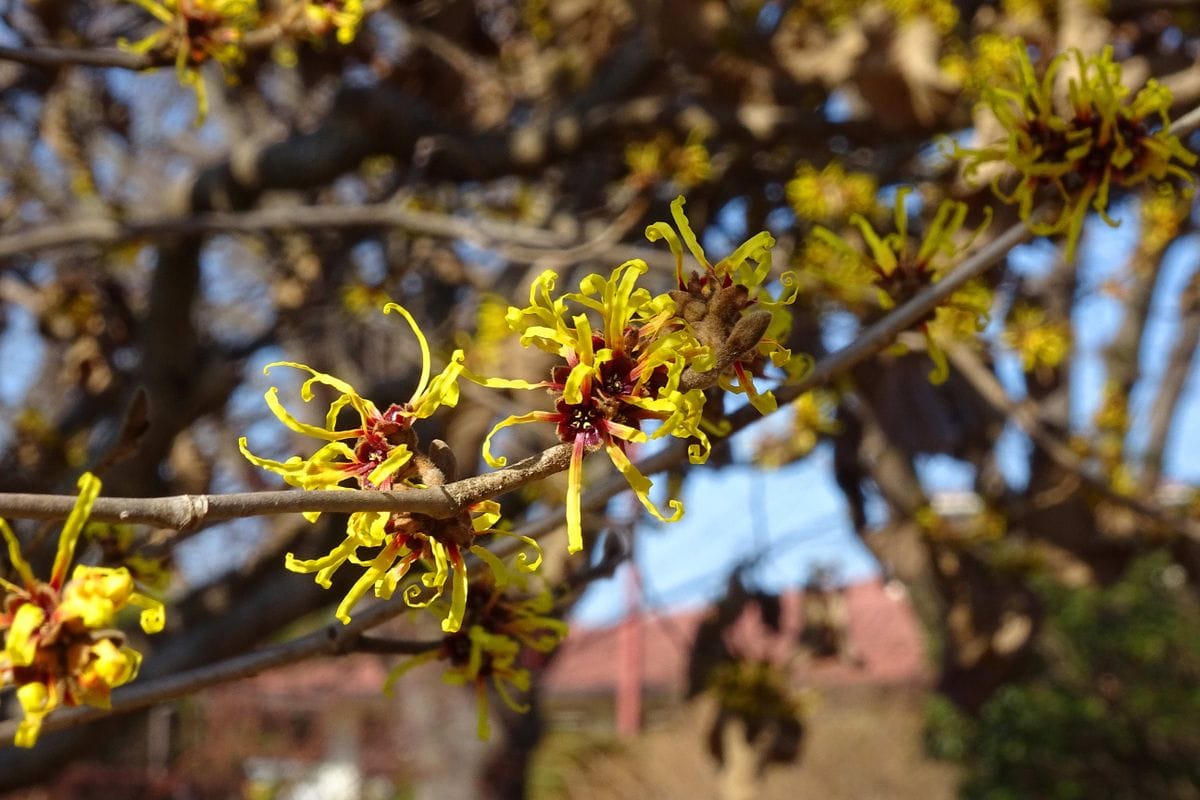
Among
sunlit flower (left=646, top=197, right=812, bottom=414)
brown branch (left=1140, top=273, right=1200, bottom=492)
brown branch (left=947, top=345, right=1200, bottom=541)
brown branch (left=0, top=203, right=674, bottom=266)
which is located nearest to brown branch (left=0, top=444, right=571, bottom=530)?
sunlit flower (left=646, top=197, right=812, bottom=414)

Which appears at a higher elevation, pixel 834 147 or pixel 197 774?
pixel 834 147

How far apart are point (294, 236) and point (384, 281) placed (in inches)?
26.3

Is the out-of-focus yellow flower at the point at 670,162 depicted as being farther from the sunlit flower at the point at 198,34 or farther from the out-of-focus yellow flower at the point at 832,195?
the sunlit flower at the point at 198,34

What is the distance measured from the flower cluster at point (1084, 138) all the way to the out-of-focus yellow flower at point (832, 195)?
6.56 ft

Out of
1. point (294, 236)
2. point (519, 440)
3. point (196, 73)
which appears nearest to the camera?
point (196, 73)

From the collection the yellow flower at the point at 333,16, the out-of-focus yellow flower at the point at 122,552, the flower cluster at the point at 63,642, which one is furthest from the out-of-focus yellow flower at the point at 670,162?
the flower cluster at the point at 63,642

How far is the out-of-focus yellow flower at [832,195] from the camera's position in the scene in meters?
3.47

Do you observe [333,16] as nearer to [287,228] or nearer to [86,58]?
[86,58]

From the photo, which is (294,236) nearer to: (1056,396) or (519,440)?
(519,440)

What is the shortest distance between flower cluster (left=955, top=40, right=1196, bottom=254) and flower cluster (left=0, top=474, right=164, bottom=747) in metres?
1.09

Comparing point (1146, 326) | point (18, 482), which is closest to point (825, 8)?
point (18, 482)

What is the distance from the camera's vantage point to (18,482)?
10.7ft

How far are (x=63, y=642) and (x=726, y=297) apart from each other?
615mm

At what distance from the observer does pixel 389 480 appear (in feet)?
3.26
